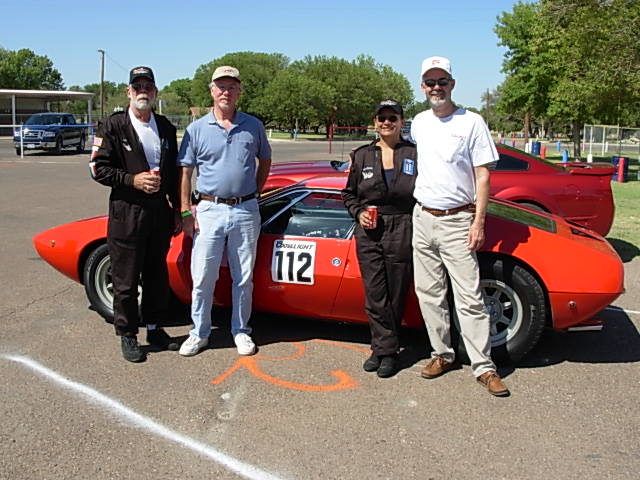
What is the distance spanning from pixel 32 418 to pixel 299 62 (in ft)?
299

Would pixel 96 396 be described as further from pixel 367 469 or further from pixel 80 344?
pixel 367 469

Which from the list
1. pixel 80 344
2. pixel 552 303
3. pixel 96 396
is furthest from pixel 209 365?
pixel 552 303

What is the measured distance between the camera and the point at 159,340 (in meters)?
4.43

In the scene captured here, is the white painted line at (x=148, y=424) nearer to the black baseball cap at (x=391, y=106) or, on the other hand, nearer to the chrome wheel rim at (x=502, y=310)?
the chrome wheel rim at (x=502, y=310)

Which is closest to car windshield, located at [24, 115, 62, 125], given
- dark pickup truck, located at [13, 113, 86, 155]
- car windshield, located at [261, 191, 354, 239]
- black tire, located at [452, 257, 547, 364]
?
dark pickup truck, located at [13, 113, 86, 155]

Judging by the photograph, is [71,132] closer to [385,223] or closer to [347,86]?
[385,223]

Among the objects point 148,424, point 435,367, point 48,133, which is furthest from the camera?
point 48,133

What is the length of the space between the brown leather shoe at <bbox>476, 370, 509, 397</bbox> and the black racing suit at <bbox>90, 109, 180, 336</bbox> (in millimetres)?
2263

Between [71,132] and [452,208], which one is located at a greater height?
[71,132]

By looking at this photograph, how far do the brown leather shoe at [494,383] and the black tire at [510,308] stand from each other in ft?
1.02

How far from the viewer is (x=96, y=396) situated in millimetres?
3637

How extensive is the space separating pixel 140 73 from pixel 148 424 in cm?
220

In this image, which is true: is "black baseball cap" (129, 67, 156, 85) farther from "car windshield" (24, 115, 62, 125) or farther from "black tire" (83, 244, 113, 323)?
"car windshield" (24, 115, 62, 125)

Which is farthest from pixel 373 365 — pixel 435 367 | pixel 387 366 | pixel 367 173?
pixel 367 173
